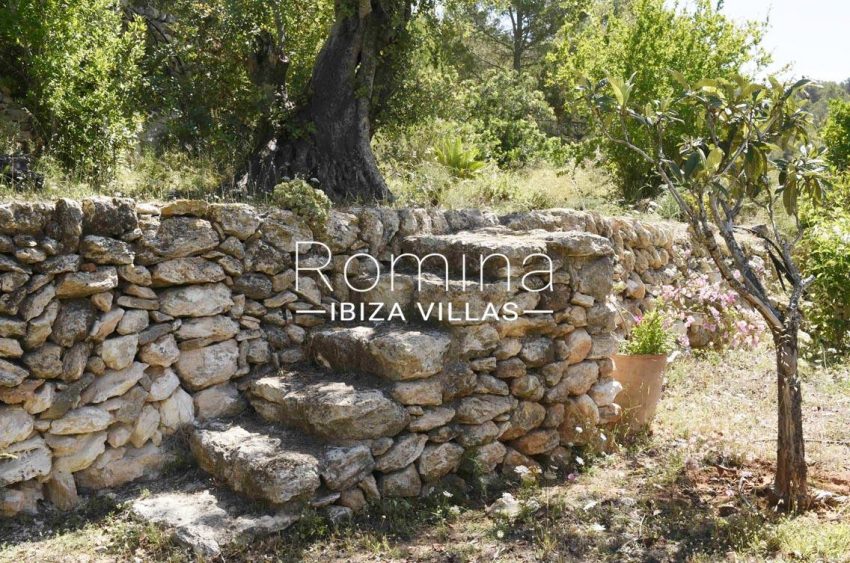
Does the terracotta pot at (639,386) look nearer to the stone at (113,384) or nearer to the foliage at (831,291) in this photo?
the foliage at (831,291)

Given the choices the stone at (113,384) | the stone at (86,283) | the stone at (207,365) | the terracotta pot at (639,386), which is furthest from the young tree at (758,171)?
the stone at (113,384)

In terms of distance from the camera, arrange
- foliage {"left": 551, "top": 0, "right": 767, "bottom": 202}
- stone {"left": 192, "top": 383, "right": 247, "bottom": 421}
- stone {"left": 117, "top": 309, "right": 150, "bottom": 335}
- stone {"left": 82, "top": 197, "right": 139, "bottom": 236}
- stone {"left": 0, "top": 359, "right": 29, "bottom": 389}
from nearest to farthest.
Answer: stone {"left": 0, "top": 359, "right": 29, "bottom": 389}
stone {"left": 82, "top": 197, "right": 139, "bottom": 236}
stone {"left": 117, "top": 309, "right": 150, "bottom": 335}
stone {"left": 192, "top": 383, "right": 247, "bottom": 421}
foliage {"left": 551, "top": 0, "right": 767, "bottom": 202}

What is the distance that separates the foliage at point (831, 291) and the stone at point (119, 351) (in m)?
6.63

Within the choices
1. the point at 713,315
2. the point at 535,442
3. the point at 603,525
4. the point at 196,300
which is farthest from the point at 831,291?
the point at 196,300

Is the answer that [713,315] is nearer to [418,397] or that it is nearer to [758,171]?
[758,171]

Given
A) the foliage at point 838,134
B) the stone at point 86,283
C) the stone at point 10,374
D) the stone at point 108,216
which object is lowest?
the stone at point 10,374

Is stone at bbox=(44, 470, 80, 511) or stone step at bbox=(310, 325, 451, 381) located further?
stone step at bbox=(310, 325, 451, 381)

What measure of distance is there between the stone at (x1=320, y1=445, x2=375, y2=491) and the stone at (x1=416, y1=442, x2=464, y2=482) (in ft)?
1.17

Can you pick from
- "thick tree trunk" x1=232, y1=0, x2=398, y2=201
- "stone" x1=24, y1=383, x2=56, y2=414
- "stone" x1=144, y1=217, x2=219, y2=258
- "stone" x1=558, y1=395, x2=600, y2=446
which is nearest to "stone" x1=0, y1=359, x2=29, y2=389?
"stone" x1=24, y1=383, x2=56, y2=414

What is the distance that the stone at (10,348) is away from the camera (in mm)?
3859

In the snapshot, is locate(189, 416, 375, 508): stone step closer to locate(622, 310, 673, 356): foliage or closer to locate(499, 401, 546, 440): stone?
locate(499, 401, 546, 440): stone

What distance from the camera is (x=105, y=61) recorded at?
18.6ft

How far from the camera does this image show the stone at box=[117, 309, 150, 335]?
14.1 feet

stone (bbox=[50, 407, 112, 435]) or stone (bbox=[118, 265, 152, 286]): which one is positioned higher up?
stone (bbox=[118, 265, 152, 286])
